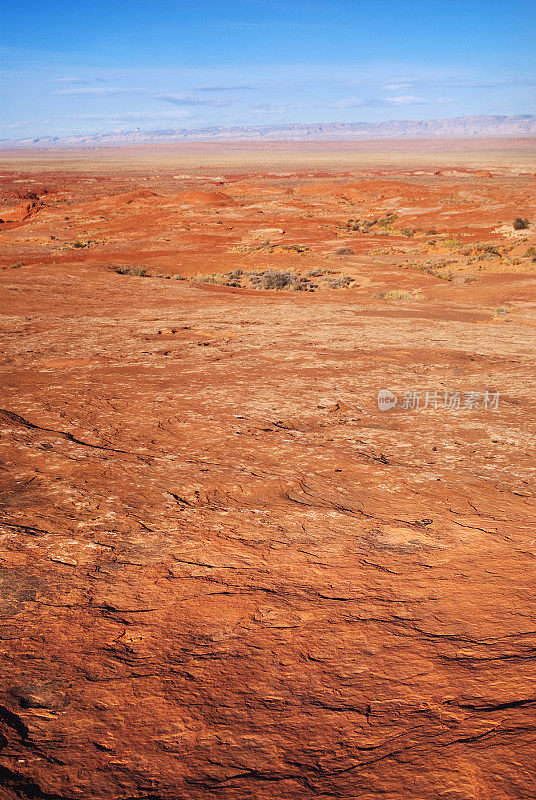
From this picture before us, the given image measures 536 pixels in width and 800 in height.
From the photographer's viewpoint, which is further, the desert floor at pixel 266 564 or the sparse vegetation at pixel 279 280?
the sparse vegetation at pixel 279 280

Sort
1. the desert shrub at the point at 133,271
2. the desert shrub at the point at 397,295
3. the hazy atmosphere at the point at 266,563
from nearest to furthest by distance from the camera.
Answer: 1. the hazy atmosphere at the point at 266,563
2. the desert shrub at the point at 397,295
3. the desert shrub at the point at 133,271

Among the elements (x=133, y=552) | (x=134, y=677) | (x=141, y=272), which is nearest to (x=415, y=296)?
(x=141, y=272)

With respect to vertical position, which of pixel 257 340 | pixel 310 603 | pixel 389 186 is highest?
pixel 389 186

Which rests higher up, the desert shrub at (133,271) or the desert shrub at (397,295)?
the desert shrub at (133,271)

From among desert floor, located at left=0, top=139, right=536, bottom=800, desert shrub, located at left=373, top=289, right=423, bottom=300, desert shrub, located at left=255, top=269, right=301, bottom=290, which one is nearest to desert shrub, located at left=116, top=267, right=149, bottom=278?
desert shrub, located at left=255, top=269, right=301, bottom=290

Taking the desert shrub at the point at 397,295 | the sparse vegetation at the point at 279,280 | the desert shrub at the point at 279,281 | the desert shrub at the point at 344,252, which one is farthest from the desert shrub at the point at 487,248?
the desert shrub at the point at 279,281

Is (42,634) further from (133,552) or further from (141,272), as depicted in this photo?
(141,272)

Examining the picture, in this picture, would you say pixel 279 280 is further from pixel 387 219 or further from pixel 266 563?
pixel 387 219

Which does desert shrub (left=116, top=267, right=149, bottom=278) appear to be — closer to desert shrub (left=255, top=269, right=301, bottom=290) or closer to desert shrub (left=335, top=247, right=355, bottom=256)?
desert shrub (left=255, top=269, right=301, bottom=290)

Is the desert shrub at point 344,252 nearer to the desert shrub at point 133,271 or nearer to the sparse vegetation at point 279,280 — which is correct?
the sparse vegetation at point 279,280
